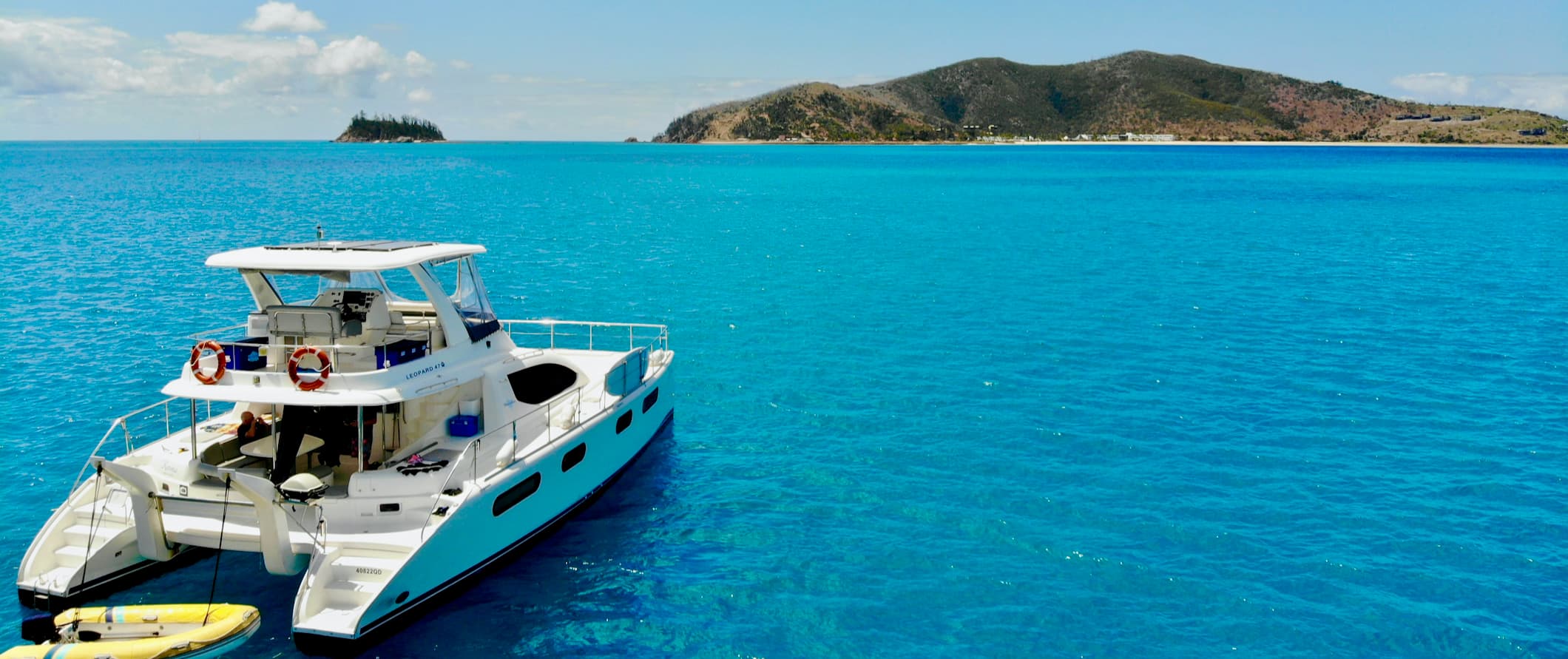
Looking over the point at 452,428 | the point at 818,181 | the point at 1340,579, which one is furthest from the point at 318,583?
the point at 818,181

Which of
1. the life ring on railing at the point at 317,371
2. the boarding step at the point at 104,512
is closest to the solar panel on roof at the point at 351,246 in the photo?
the life ring on railing at the point at 317,371

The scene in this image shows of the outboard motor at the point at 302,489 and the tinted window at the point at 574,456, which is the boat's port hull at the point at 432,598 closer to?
the tinted window at the point at 574,456

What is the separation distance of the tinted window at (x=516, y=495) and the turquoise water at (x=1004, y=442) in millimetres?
1132

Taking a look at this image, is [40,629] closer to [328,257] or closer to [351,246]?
[328,257]

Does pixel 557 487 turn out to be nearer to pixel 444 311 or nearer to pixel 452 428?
pixel 452 428

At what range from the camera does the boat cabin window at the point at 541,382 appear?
19.2 m

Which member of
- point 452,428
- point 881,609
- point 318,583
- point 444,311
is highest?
point 444,311

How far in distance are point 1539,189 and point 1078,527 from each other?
A: 115619 mm

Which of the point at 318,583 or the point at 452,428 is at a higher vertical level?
the point at 452,428

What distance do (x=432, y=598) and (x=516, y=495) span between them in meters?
2.04

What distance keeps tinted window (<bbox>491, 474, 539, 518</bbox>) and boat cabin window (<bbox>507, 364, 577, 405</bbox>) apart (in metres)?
3.62

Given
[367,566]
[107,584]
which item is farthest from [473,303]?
[107,584]

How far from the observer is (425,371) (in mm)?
15500

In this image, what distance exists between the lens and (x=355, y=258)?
1530 centimetres
